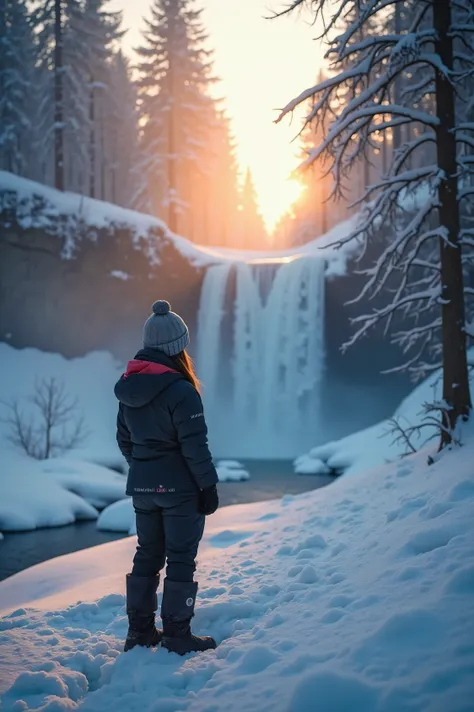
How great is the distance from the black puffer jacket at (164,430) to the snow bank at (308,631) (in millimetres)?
996

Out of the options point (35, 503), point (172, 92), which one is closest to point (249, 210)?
point (172, 92)

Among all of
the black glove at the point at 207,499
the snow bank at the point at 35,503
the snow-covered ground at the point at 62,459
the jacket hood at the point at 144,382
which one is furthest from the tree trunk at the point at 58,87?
the black glove at the point at 207,499

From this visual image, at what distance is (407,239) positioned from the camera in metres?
6.84

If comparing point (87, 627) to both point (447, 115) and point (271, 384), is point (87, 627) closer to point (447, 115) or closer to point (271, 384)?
point (447, 115)

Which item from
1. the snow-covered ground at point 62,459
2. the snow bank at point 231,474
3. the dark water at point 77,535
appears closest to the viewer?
the dark water at point 77,535

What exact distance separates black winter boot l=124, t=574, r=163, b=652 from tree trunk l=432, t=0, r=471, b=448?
4463 mm

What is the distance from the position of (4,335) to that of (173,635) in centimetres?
2145

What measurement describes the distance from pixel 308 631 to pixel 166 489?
3.75ft

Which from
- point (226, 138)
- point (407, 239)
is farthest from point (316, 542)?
point (226, 138)

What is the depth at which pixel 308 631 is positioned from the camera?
2.95 metres

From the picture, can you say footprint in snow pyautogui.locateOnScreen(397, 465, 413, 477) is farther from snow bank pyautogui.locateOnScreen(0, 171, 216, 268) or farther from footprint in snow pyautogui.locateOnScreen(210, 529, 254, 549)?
snow bank pyautogui.locateOnScreen(0, 171, 216, 268)

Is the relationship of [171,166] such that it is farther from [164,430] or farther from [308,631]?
[308,631]

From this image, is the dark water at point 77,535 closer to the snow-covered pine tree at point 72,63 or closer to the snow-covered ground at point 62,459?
the snow-covered ground at point 62,459

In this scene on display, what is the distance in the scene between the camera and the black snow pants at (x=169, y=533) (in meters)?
3.14
